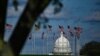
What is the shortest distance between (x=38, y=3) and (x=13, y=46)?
1.96 ft

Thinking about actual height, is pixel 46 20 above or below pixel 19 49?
above

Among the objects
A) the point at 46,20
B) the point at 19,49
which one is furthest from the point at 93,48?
the point at 19,49

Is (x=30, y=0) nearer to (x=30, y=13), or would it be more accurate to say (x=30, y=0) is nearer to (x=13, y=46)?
(x=30, y=13)

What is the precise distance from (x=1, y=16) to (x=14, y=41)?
1.13ft

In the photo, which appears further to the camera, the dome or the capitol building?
the dome

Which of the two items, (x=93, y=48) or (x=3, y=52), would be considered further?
(x=93, y=48)

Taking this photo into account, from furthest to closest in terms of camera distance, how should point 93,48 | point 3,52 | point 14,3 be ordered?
point 93,48, point 14,3, point 3,52

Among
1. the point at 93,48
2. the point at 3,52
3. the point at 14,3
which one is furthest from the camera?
the point at 93,48

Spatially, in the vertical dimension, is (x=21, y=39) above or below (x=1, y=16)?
below

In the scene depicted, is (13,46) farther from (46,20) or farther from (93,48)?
(93,48)

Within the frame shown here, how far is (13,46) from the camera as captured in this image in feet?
12.4

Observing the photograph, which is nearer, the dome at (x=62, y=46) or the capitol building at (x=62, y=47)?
the capitol building at (x=62, y=47)

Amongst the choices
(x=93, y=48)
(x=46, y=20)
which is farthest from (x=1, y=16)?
(x=93, y=48)

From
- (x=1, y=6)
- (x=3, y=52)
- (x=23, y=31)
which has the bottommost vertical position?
(x=3, y=52)
